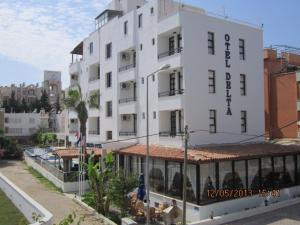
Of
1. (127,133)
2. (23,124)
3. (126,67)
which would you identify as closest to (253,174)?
(127,133)

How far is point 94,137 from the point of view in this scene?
49.2 meters

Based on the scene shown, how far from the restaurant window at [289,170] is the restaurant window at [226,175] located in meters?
7.07

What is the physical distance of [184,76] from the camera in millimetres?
34031

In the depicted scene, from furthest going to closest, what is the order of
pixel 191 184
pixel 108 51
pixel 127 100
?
pixel 108 51 → pixel 127 100 → pixel 191 184

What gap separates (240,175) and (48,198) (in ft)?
54.8

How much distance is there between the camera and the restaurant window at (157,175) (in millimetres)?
32781

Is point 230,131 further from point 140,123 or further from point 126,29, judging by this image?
point 126,29

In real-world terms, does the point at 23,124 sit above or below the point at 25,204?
above

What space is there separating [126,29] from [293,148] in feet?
67.0

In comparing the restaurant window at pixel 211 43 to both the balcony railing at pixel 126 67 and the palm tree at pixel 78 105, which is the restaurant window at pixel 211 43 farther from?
the palm tree at pixel 78 105

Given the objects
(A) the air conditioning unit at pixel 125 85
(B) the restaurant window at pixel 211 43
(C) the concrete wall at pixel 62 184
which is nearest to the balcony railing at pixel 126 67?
(A) the air conditioning unit at pixel 125 85

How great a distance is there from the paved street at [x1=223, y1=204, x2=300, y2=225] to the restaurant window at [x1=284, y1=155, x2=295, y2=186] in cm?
513

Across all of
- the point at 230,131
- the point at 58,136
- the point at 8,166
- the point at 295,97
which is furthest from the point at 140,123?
the point at 58,136

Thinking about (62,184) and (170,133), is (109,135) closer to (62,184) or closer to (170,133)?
(62,184)
